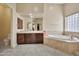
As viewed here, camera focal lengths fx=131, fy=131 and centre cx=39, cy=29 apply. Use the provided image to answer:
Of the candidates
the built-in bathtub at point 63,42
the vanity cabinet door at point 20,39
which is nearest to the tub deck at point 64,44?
the built-in bathtub at point 63,42

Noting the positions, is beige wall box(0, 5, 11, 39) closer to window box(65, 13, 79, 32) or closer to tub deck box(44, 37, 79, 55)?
tub deck box(44, 37, 79, 55)

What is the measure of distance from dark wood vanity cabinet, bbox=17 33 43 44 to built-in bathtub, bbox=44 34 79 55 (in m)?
0.35

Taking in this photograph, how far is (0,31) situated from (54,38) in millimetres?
1967

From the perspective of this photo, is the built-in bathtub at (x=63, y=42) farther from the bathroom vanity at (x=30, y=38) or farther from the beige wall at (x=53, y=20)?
the bathroom vanity at (x=30, y=38)

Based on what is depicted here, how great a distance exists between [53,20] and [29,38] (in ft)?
4.39

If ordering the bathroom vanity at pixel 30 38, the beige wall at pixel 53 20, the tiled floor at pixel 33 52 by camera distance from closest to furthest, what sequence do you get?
the tiled floor at pixel 33 52 < the beige wall at pixel 53 20 < the bathroom vanity at pixel 30 38

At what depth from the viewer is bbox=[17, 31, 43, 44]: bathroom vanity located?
4692 mm

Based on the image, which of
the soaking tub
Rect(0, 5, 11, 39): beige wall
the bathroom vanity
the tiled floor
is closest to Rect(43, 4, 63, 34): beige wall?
the soaking tub

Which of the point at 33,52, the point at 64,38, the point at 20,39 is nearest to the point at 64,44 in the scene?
the point at 64,38

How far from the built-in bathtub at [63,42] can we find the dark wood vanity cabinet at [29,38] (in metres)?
0.35

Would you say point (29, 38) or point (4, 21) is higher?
point (4, 21)

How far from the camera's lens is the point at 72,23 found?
149 inches

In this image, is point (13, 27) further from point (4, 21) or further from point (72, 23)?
point (72, 23)

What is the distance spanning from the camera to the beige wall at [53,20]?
4047 millimetres
